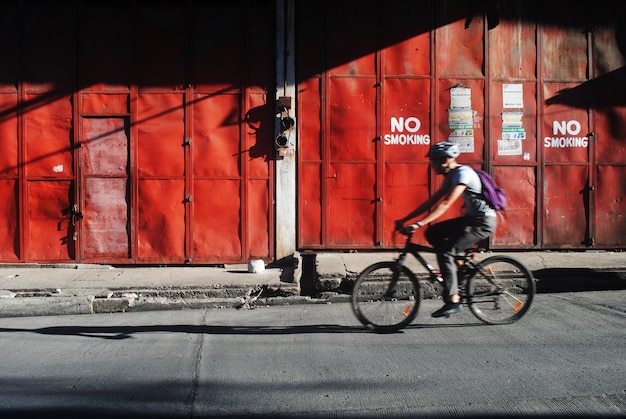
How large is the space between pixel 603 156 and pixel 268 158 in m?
5.86

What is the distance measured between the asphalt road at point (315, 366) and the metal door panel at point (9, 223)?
300cm

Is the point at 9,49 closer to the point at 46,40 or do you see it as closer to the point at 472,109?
the point at 46,40

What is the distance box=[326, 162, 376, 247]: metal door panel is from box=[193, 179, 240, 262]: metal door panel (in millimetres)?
1606

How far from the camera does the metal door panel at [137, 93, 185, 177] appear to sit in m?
9.60

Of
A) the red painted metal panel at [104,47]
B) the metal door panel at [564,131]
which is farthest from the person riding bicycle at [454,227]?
the red painted metal panel at [104,47]

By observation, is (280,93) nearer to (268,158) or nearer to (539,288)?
(268,158)

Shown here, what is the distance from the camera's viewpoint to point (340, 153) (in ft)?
32.2

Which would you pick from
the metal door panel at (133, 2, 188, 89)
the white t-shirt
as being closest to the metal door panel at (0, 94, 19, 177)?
the metal door panel at (133, 2, 188, 89)

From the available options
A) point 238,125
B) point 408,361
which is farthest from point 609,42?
point 408,361

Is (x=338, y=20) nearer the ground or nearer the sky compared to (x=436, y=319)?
nearer the sky

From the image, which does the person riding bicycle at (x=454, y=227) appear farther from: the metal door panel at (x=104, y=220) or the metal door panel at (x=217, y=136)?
the metal door panel at (x=104, y=220)

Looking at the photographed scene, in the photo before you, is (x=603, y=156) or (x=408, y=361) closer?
(x=408, y=361)

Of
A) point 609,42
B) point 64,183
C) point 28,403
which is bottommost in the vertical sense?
point 28,403

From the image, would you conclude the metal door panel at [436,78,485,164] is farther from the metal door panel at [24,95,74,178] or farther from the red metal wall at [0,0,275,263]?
the metal door panel at [24,95,74,178]
